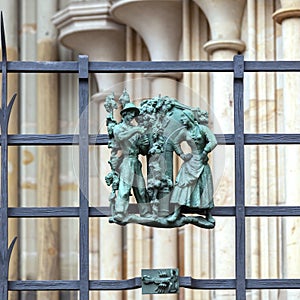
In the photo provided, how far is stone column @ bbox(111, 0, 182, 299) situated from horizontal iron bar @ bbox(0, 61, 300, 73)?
2.60 metres

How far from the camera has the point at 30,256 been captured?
34.5ft

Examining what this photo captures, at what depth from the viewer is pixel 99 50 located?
1022 centimetres

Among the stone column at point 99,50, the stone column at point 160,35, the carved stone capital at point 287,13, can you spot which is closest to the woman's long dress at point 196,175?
the carved stone capital at point 287,13

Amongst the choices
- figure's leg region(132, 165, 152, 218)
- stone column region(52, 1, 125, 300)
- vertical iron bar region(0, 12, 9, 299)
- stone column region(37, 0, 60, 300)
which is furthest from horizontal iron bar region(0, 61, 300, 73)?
stone column region(37, 0, 60, 300)

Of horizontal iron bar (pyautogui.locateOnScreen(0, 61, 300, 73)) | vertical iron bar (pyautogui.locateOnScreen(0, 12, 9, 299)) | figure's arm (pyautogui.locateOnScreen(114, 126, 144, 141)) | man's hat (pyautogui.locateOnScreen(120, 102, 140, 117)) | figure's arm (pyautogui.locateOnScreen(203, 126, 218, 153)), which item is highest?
horizontal iron bar (pyautogui.locateOnScreen(0, 61, 300, 73))

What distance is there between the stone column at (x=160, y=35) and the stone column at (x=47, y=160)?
39.7 inches

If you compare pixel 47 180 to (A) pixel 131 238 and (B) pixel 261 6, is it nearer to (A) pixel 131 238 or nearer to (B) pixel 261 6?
(A) pixel 131 238

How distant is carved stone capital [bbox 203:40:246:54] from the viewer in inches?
346

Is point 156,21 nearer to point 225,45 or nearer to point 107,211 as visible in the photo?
point 225,45

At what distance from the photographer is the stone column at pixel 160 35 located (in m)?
9.41

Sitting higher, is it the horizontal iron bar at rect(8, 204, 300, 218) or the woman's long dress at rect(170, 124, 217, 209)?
the woman's long dress at rect(170, 124, 217, 209)

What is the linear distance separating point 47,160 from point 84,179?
3.82m

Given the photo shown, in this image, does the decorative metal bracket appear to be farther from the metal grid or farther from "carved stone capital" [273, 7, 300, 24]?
"carved stone capital" [273, 7, 300, 24]

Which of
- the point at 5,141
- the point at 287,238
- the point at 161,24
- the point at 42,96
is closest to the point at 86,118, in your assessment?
the point at 5,141
